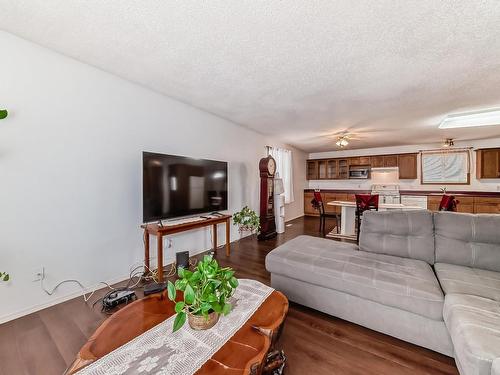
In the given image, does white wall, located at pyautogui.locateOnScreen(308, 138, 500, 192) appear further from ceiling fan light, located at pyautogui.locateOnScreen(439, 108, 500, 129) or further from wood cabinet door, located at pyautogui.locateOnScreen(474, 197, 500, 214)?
ceiling fan light, located at pyautogui.locateOnScreen(439, 108, 500, 129)

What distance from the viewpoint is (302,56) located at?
6.48 feet

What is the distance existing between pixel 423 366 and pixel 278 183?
3770 millimetres

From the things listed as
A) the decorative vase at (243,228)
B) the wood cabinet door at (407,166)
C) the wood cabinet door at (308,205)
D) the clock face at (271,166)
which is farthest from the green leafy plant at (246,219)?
the wood cabinet door at (407,166)

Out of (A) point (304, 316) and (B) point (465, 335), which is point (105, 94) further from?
(B) point (465, 335)

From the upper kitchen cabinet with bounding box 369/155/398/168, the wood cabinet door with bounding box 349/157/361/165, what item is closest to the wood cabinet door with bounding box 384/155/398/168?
the upper kitchen cabinet with bounding box 369/155/398/168

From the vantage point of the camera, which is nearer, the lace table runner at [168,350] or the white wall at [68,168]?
the lace table runner at [168,350]

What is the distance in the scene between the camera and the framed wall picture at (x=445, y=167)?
5625 millimetres

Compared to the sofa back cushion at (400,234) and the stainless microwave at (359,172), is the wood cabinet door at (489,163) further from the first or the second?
the sofa back cushion at (400,234)

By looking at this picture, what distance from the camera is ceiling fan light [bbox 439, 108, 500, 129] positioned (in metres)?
3.43

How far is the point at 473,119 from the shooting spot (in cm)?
371

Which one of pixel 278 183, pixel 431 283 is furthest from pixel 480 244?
pixel 278 183

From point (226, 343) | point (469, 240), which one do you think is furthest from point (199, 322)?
point (469, 240)

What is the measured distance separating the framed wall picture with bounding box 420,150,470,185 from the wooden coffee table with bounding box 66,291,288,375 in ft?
22.8

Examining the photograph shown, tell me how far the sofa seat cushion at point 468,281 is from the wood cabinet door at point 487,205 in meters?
5.27
